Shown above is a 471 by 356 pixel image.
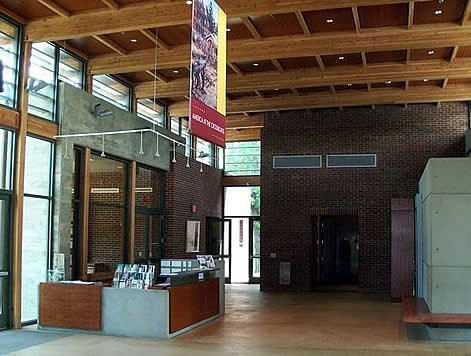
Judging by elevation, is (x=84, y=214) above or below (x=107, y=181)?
below

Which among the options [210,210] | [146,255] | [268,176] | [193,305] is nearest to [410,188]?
[268,176]

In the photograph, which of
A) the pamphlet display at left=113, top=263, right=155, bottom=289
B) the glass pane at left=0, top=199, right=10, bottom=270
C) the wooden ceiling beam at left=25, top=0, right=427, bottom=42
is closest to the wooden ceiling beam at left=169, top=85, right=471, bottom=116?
the wooden ceiling beam at left=25, top=0, right=427, bottom=42

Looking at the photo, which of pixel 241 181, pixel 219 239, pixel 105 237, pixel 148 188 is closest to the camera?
pixel 105 237

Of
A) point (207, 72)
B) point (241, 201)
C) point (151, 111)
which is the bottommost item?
point (241, 201)

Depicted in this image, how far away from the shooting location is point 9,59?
10.0 m

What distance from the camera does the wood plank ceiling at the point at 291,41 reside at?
9742mm

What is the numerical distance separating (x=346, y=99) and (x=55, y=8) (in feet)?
27.1

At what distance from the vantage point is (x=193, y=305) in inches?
401

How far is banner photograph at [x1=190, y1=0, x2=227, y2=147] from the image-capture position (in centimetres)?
708

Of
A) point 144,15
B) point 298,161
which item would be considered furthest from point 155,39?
point 298,161

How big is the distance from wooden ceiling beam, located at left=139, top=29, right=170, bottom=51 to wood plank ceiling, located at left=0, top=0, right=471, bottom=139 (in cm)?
2

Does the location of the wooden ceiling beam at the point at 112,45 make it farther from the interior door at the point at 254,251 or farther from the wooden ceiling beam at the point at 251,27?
the interior door at the point at 254,251

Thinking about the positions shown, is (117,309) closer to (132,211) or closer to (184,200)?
(132,211)

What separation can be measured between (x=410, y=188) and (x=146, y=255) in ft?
24.1
